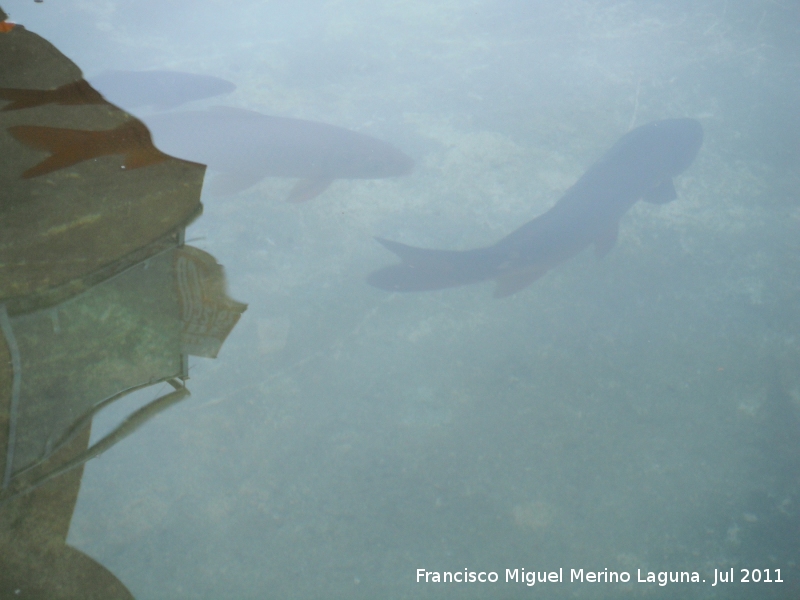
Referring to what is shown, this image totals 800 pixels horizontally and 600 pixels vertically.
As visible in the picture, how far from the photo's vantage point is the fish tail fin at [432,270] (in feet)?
10.4

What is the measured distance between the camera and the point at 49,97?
2.87 metres

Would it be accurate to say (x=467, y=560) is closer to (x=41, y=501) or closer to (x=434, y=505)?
(x=434, y=505)

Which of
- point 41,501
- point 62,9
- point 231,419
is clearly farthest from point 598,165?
point 62,9

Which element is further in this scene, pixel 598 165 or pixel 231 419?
pixel 598 165

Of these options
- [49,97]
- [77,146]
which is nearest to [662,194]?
[77,146]

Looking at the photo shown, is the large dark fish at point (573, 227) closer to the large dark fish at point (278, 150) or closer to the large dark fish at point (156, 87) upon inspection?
the large dark fish at point (278, 150)

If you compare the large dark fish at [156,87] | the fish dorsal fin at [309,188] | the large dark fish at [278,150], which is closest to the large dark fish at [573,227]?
the fish dorsal fin at [309,188]

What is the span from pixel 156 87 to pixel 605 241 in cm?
344

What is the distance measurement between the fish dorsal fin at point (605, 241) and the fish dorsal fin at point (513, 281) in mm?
471

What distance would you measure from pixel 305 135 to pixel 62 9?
2834 mm

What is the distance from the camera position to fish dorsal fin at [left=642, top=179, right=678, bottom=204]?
3.78 m

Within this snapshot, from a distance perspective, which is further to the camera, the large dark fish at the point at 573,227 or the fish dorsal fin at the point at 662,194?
the fish dorsal fin at the point at 662,194

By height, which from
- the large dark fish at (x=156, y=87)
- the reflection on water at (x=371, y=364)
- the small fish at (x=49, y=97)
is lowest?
the reflection on water at (x=371, y=364)

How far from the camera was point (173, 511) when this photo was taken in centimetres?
236
